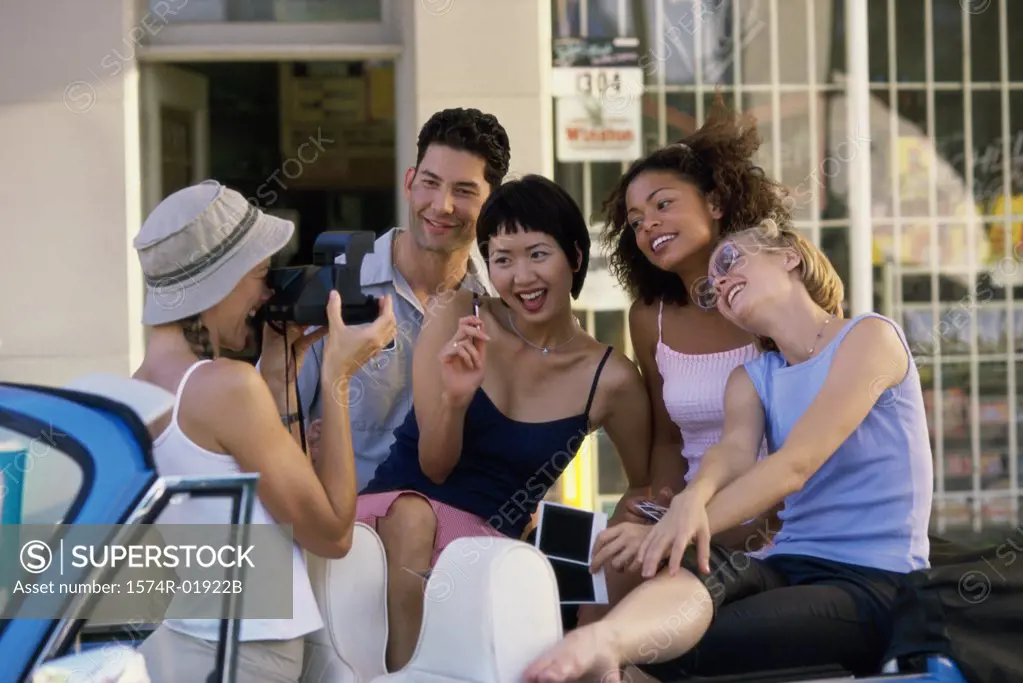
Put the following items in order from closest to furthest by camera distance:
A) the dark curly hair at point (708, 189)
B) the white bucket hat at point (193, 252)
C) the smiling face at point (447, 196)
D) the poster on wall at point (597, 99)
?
the white bucket hat at point (193, 252), the dark curly hair at point (708, 189), the smiling face at point (447, 196), the poster on wall at point (597, 99)

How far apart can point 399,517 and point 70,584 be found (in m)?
1.04

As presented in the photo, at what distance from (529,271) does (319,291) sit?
25.3 inches

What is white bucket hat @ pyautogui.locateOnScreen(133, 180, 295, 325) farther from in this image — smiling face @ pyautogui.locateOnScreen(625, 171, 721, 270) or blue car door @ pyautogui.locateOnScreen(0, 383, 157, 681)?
smiling face @ pyautogui.locateOnScreen(625, 171, 721, 270)

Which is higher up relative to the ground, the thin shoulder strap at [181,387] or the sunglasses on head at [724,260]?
the sunglasses on head at [724,260]

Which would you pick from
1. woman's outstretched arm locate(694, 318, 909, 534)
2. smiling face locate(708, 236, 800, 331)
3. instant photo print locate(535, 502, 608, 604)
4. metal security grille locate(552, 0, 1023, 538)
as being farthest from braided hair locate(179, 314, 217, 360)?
metal security grille locate(552, 0, 1023, 538)

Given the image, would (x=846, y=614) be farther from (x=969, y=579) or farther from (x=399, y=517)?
(x=399, y=517)

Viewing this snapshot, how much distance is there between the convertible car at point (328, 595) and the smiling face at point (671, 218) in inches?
34.7

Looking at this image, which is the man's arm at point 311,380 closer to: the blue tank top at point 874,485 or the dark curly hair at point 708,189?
the dark curly hair at point 708,189

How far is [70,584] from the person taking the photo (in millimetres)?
2166

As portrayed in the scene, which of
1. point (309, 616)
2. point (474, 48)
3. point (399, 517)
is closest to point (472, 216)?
point (399, 517)

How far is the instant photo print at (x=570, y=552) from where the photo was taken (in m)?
2.92

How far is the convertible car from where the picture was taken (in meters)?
2.16

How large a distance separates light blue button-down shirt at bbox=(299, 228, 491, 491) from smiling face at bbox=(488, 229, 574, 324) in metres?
0.45

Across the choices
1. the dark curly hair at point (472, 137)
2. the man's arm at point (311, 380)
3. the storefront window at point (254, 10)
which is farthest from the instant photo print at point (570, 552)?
the storefront window at point (254, 10)
